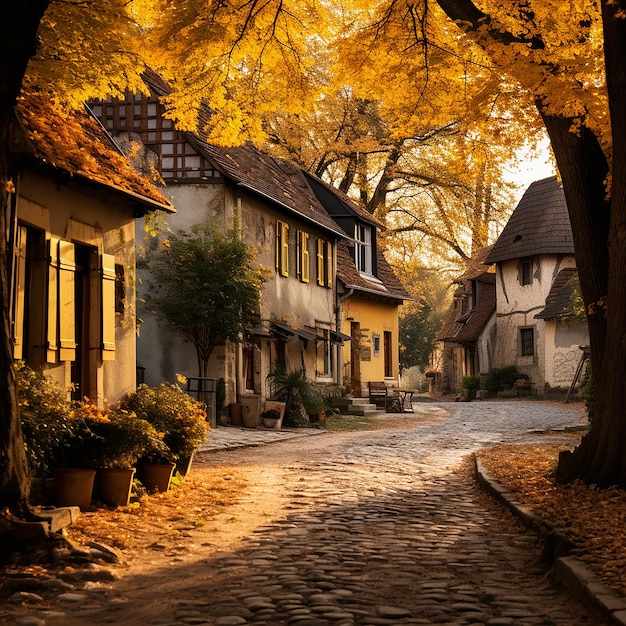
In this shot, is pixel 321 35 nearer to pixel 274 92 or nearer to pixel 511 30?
pixel 274 92

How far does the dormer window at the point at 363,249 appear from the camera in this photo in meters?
32.9

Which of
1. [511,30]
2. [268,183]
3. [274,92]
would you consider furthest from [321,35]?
[268,183]

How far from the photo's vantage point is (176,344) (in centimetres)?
2194

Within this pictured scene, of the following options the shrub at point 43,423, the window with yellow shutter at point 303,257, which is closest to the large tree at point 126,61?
the shrub at point 43,423

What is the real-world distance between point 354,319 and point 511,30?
22.2 metres

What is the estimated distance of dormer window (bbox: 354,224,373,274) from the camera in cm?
3287

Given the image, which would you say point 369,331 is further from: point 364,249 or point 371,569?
point 371,569

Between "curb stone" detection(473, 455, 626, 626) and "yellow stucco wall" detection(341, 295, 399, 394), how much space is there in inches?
873

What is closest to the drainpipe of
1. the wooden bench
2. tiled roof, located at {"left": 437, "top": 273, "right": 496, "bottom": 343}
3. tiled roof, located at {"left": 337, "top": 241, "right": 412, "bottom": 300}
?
tiled roof, located at {"left": 337, "top": 241, "right": 412, "bottom": 300}

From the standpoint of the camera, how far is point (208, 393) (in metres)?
20.9

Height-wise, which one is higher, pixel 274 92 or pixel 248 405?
pixel 274 92

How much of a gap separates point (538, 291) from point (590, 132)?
2978 cm

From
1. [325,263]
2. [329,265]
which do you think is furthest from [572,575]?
[329,265]

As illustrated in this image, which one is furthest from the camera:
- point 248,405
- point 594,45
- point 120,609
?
point 248,405
